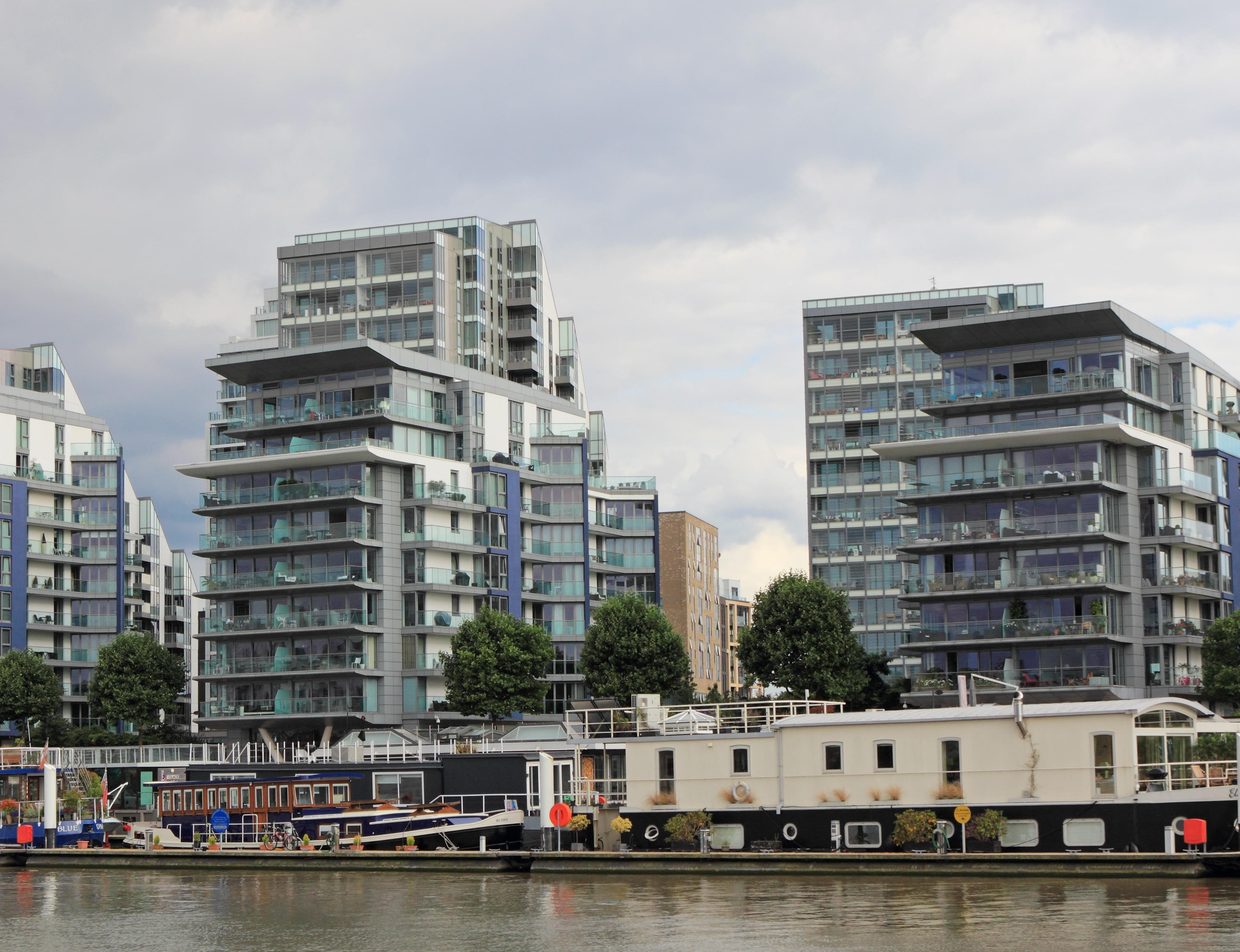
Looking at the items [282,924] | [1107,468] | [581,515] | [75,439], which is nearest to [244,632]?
[581,515]

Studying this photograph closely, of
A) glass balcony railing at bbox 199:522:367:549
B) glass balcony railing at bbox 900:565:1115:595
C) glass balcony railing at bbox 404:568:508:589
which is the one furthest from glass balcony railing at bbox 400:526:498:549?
glass balcony railing at bbox 900:565:1115:595

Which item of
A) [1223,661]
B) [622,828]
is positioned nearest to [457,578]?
[1223,661]

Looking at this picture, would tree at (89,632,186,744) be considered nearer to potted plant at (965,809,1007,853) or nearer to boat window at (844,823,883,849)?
boat window at (844,823,883,849)

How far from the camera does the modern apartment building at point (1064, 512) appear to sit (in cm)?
8956

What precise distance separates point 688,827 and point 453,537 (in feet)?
166

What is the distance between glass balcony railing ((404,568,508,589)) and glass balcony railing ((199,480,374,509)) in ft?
18.8

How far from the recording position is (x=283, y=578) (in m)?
104

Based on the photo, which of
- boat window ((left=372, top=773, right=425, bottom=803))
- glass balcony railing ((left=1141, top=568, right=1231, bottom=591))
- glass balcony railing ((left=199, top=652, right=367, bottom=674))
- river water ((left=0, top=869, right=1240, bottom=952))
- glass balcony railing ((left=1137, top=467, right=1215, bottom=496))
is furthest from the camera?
glass balcony railing ((left=199, top=652, right=367, bottom=674))

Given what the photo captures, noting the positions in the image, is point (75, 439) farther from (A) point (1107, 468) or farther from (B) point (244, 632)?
(A) point (1107, 468)

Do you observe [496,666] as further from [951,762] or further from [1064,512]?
[951,762]

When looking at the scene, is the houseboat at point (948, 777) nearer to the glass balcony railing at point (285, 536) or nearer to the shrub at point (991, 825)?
the shrub at point (991, 825)

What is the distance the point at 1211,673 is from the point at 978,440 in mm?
16916

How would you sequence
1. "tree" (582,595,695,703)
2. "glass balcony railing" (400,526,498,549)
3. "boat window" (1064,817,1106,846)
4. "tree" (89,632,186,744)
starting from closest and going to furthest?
"boat window" (1064,817,1106,846) < "tree" (582,595,695,703) < "glass balcony railing" (400,526,498,549) < "tree" (89,632,186,744)

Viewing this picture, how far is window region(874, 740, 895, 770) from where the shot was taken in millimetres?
56281
